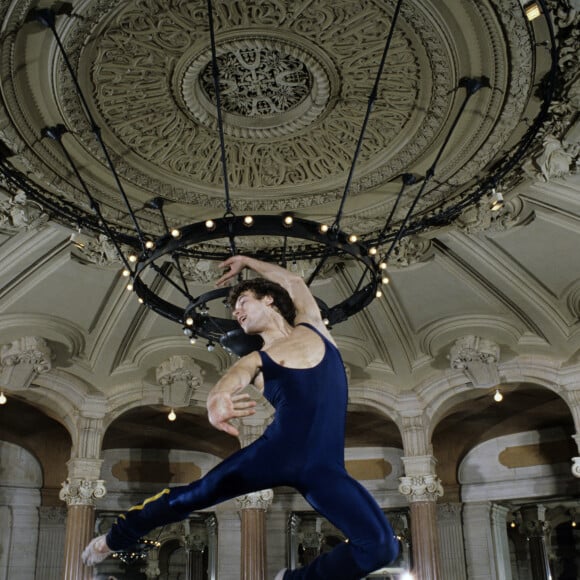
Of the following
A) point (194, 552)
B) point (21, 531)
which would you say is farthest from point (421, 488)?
point (194, 552)

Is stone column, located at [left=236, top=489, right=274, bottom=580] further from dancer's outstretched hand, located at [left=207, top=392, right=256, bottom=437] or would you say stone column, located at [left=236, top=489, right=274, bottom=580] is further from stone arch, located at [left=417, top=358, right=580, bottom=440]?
dancer's outstretched hand, located at [left=207, top=392, right=256, bottom=437]

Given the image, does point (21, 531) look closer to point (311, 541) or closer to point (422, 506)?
point (311, 541)

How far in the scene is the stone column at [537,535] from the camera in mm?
18312

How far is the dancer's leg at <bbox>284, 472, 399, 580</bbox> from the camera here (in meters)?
3.17

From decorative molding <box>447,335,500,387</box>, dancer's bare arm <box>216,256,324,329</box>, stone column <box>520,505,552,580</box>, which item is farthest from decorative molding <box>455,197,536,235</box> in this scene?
stone column <box>520,505,552,580</box>

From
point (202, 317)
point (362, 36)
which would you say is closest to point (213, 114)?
point (362, 36)

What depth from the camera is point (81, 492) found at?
496 inches

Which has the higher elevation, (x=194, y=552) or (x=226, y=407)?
(x=194, y=552)

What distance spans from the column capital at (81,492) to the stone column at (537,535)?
10688 mm

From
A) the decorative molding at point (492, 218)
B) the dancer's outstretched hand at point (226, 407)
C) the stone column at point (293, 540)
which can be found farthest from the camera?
the stone column at point (293, 540)

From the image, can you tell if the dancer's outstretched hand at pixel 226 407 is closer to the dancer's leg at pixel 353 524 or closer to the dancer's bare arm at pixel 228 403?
the dancer's bare arm at pixel 228 403

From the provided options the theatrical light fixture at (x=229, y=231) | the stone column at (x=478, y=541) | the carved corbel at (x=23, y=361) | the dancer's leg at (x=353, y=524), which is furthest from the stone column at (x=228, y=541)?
the dancer's leg at (x=353, y=524)

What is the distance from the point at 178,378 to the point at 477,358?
509cm

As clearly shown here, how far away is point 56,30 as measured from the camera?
733 cm
